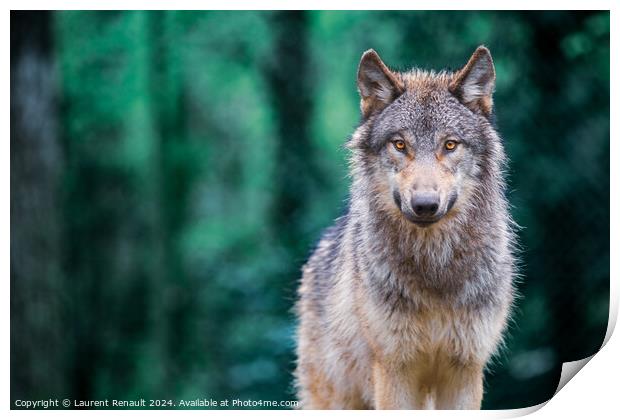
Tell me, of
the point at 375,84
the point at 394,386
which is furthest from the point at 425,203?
the point at 394,386

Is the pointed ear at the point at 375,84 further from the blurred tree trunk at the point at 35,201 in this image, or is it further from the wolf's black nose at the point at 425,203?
the blurred tree trunk at the point at 35,201

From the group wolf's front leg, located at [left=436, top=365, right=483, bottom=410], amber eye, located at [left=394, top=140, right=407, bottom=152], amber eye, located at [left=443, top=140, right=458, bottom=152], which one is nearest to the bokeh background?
wolf's front leg, located at [left=436, top=365, right=483, bottom=410]

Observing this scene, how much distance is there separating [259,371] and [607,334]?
1.70m

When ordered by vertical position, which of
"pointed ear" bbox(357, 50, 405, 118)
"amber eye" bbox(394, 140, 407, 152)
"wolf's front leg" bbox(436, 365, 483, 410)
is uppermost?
"pointed ear" bbox(357, 50, 405, 118)

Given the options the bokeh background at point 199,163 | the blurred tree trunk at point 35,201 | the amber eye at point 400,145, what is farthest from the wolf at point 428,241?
the blurred tree trunk at point 35,201

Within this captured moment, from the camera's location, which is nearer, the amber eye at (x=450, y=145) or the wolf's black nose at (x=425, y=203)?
the wolf's black nose at (x=425, y=203)

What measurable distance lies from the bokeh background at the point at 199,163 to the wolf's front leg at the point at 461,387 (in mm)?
244

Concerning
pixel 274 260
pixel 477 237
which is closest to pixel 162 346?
pixel 274 260

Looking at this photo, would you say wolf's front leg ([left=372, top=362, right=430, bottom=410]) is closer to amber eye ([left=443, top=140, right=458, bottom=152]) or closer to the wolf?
the wolf

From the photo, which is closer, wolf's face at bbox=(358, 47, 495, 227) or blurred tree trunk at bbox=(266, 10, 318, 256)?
wolf's face at bbox=(358, 47, 495, 227)

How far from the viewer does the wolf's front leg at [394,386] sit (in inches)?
120

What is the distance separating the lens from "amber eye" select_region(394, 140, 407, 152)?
9.50 ft

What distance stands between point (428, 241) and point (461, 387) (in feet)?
2.20

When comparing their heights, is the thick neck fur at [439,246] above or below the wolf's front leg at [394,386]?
above
